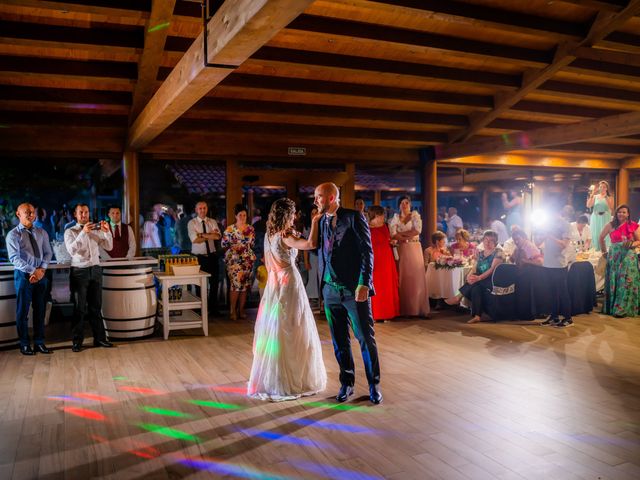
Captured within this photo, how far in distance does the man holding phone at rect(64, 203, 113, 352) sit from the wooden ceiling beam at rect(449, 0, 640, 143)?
5433 mm

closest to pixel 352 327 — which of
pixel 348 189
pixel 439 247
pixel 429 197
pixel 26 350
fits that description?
pixel 26 350

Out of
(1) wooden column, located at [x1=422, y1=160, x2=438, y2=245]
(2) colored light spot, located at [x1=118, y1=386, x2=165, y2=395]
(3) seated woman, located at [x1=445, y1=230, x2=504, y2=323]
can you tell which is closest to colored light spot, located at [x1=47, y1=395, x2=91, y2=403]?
(2) colored light spot, located at [x1=118, y1=386, x2=165, y2=395]

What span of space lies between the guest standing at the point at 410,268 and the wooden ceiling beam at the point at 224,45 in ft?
11.3

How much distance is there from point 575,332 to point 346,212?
3.91 m

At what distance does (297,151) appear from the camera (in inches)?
340

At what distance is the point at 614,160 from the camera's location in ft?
39.5

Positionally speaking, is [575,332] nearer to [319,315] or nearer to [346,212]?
[319,315]

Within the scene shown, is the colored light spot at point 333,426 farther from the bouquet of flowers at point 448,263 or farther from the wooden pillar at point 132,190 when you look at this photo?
the wooden pillar at point 132,190

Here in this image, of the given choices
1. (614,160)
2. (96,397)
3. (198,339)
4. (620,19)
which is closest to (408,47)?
(620,19)

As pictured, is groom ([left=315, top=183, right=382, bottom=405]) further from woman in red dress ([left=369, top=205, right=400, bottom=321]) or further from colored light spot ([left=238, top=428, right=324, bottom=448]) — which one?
woman in red dress ([left=369, top=205, right=400, bottom=321])

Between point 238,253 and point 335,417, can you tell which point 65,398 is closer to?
point 335,417

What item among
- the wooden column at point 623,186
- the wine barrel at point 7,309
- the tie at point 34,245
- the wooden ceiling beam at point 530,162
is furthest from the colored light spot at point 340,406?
the wooden column at point 623,186

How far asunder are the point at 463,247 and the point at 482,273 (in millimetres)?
799

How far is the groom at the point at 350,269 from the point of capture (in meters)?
3.96
